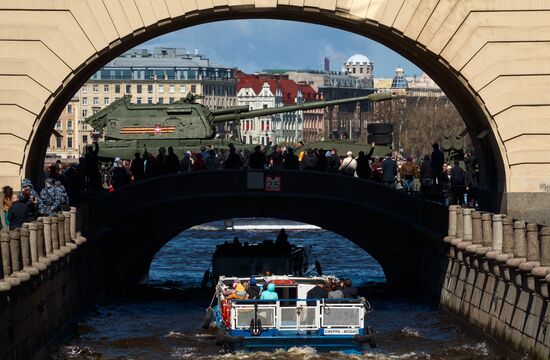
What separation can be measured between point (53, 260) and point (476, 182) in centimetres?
1688

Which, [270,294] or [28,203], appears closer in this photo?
[28,203]

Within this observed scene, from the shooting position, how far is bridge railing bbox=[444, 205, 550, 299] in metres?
32.3

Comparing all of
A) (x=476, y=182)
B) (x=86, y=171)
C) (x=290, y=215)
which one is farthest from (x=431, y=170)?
(x=86, y=171)

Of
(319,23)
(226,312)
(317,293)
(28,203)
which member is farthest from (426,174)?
(28,203)

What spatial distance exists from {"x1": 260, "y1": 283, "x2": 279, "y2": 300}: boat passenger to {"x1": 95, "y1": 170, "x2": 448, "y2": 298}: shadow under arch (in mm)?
7116

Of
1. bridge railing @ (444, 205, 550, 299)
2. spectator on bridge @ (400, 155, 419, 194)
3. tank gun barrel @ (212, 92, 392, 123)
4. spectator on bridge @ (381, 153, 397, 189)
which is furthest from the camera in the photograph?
tank gun barrel @ (212, 92, 392, 123)

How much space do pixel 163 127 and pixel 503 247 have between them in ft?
119

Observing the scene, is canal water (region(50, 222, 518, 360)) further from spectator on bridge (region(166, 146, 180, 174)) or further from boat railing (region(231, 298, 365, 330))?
spectator on bridge (region(166, 146, 180, 174))

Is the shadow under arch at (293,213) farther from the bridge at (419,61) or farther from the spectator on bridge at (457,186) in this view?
the bridge at (419,61)

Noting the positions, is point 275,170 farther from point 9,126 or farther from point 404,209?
point 9,126

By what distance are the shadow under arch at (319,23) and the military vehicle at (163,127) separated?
25807 millimetres

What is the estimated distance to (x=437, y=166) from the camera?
49219 millimetres

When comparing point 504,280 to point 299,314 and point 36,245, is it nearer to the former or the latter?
point 299,314

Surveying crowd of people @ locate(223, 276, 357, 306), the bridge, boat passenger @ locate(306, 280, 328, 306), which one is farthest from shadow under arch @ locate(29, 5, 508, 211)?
boat passenger @ locate(306, 280, 328, 306)
